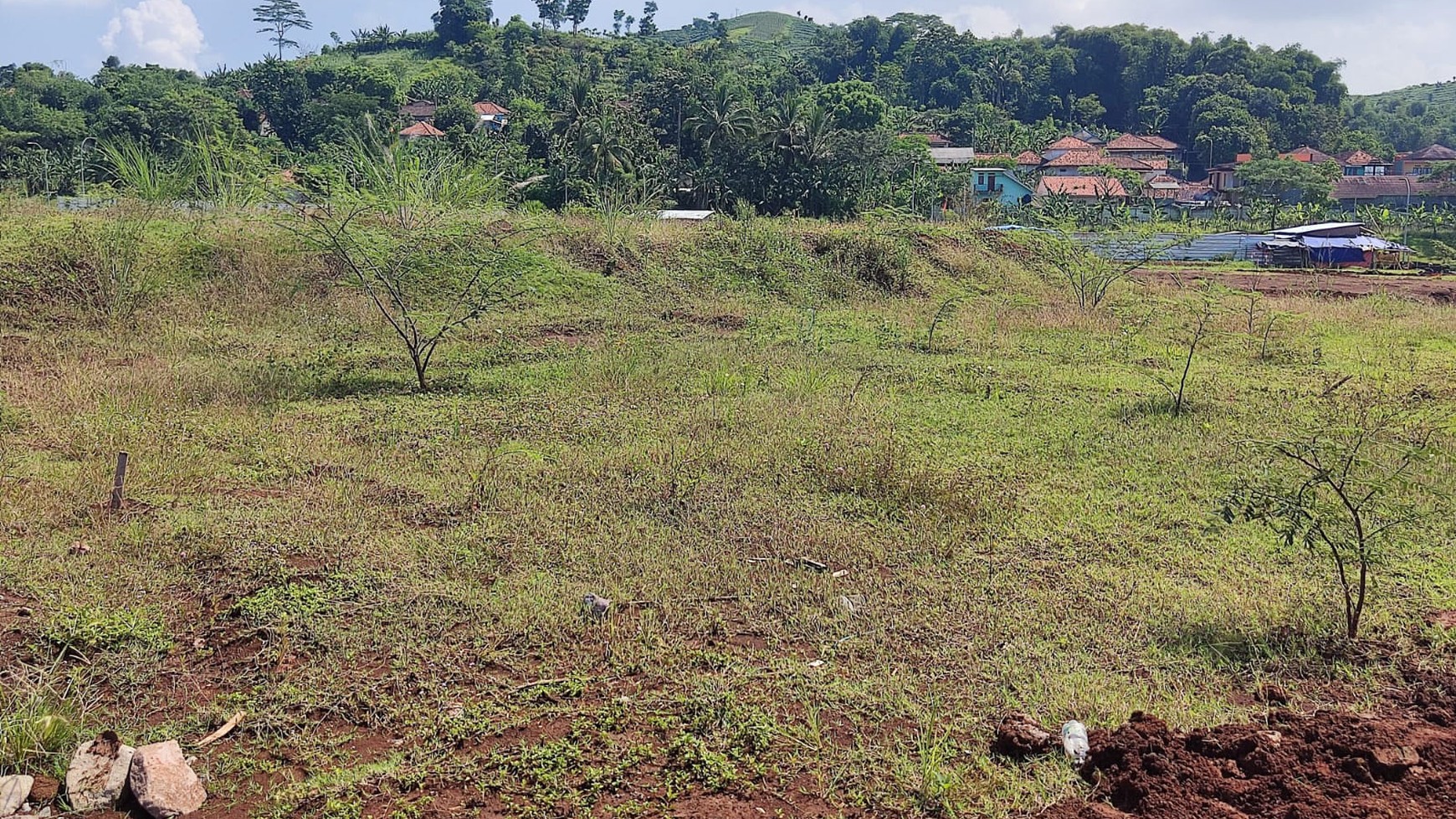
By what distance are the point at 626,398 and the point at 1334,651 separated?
5706mm

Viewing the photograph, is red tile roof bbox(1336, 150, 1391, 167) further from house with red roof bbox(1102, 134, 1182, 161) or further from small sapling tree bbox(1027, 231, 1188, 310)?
small sapling tree bbox(1027, 231, 1188, 310)

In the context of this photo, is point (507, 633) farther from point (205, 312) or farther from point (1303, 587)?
point (205, 312)

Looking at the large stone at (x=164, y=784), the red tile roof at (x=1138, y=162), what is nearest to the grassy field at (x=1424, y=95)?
the red tile roof at (x=1138, y=162)

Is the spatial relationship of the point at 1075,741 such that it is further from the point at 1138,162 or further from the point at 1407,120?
the point at 1407,120

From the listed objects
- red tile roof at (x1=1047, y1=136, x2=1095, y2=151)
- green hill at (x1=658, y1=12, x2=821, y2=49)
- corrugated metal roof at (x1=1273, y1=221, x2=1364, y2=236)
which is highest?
green hill at (x1=658, y1=12, x2=821, y2=49)

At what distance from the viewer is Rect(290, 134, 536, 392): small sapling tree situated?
9.40 metres

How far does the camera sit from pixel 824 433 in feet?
23.6

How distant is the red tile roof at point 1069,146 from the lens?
2435 inches

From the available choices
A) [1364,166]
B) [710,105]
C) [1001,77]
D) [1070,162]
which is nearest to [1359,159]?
[1364,166]

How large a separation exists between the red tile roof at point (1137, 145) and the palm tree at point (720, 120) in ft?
124

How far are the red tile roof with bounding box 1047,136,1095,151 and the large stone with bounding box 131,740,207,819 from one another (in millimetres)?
64370

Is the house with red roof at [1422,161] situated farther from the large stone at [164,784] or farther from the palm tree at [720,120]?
the large stone at [164,784]

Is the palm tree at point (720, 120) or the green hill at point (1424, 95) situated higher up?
the green hill at point (1424, 95)

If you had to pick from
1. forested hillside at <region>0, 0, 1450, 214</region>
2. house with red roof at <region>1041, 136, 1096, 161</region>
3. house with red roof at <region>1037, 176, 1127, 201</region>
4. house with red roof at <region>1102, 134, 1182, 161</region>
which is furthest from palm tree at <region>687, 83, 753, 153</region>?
house with red roof at <region>1102, 134, 1182, 161</region>
